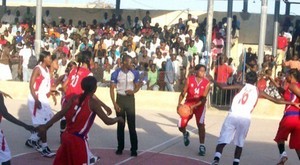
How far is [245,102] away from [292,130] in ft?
3.69

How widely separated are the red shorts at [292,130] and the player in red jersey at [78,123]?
411cm

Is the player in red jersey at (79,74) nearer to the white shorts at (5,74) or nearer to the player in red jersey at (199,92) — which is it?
the player in red jersey at (199,92)

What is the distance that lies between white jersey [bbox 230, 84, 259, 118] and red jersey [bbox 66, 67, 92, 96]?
2.79 meters

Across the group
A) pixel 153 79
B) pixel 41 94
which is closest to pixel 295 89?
pixel 41 94

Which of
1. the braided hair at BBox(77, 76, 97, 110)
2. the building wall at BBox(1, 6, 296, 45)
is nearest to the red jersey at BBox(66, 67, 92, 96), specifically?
the braided hair at BBox(77, 76, 97, 110)

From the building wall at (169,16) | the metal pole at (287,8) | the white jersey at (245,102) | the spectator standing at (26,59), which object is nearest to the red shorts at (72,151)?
the white jersey at (245,102)

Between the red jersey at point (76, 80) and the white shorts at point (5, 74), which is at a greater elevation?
the red jersey at point (76, 80)

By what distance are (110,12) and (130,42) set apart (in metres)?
7.39

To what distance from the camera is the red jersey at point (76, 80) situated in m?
11.5

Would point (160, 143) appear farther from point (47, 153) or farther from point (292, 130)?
point (292, 130)

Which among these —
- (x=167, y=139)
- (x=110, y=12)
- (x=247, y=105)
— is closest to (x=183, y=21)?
(x=110, y=12)

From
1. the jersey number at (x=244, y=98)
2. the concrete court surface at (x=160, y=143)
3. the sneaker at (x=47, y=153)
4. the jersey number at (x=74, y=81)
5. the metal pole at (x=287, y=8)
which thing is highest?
the metal pole at (x=287, y=8)

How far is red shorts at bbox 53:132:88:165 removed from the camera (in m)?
7.75

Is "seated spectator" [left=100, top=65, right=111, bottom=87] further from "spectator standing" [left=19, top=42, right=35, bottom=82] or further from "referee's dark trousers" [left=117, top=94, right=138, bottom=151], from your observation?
"referee's dark trousers" [left=117, top=94, right=138, bottom=151]
